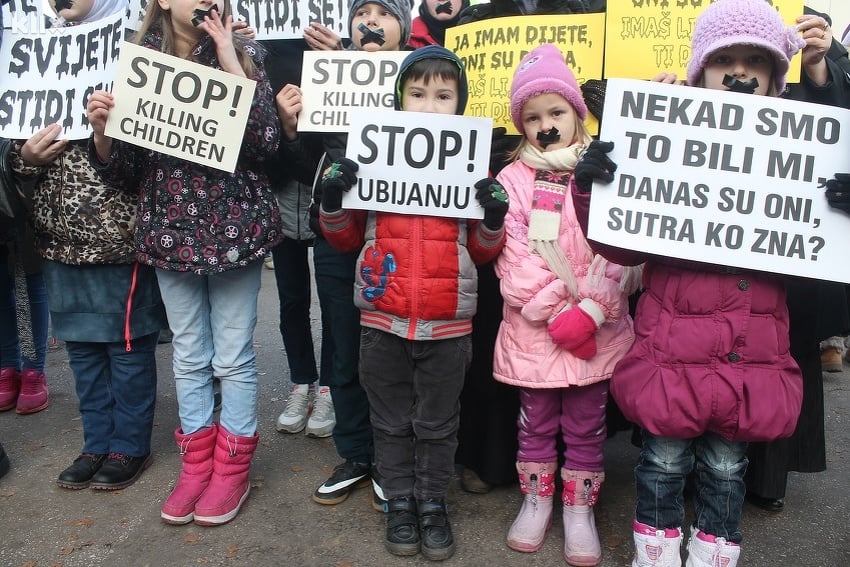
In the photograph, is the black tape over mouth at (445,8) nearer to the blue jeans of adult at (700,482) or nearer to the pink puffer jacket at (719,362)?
the pink puffer jacket at (719,362)

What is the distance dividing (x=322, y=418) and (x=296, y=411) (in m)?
0.21

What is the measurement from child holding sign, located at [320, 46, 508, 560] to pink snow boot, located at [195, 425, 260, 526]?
0.65 m

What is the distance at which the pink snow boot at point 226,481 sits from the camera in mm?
2967

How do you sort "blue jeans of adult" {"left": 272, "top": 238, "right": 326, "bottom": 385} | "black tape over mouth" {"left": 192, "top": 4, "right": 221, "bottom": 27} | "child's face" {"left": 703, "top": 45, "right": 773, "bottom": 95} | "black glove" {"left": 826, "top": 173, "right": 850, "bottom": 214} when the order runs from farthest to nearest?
"blue jeans of adult" {"left": 272, "top": 238, "right": 326, "bottom": 385} < "black tape over mouth" {"left": 192, "top": 4, "right": 221, "bottom": 27} < "child's face" {"left": 703, "top": 45, "right": 773, "bottom": 95} < "black glove" {"left": 826, "top": 173, "right": 850, "bottom": 214}

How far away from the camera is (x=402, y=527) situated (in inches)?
111

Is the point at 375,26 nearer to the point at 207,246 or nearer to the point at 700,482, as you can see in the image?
the point at 207,246

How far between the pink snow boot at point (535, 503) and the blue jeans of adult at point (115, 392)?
176 cm

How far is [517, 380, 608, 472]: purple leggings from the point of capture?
9.11ft

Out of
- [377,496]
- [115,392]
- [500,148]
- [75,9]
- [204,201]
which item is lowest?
[377,496]

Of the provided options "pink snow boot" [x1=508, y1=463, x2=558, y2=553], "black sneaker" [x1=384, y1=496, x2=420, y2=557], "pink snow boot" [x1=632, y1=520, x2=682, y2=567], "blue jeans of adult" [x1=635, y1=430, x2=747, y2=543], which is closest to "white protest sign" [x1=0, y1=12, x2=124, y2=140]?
"black sneaker" [x1=384, y1=496, x2=420, y2=557]

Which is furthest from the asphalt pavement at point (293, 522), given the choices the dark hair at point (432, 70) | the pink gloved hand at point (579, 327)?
the dark hair at point (432, 70)

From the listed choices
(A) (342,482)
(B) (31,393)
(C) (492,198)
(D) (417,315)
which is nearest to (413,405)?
(D) (417,315)

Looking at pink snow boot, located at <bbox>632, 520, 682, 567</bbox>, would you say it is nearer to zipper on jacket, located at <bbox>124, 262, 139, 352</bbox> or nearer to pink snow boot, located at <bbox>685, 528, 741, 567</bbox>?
pink snow boot, located at <bbox>685, 528, 741, 567</bbox>

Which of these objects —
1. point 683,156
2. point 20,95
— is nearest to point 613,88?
point 683,156
